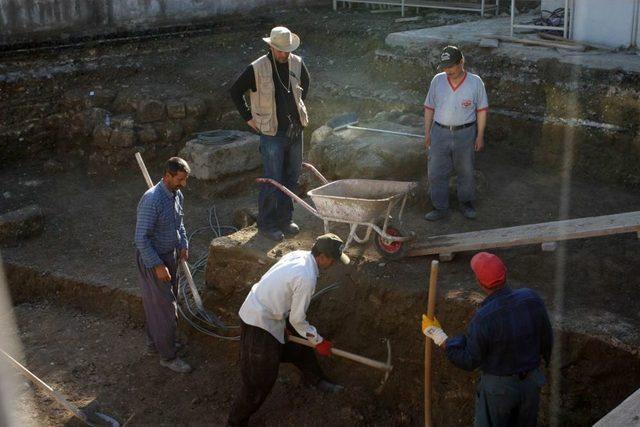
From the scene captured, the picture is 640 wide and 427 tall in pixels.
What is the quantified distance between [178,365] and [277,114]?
103 inches

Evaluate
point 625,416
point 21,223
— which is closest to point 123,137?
point 21,223

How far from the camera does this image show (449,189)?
8.45 metres

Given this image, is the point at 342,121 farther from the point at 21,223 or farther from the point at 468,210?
the point at 21,223

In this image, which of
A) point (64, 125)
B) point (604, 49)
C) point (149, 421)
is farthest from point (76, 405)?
point (604, 49)

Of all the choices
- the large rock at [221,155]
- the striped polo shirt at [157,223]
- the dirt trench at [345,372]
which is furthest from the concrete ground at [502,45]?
the striped polo shirt at [157,223]

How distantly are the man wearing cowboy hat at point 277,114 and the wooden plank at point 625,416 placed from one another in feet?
13.7

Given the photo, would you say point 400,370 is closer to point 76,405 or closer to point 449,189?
point 449,189

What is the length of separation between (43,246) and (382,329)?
5.00 meters

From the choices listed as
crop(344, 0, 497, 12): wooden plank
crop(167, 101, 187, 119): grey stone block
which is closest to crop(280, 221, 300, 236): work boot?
crop(167, 101, 187, 119): grey stone block

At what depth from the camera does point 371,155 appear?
8828 mm

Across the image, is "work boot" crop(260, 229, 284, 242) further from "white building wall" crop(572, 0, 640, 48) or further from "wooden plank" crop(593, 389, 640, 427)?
"white building wall" crop(572, 0, 640, 48)

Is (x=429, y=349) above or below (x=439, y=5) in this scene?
below

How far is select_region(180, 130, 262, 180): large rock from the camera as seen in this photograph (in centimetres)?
1098

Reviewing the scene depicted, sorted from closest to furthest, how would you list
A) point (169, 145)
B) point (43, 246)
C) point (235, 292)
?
point (235, 292), point (43, 246), point (169, 145)
